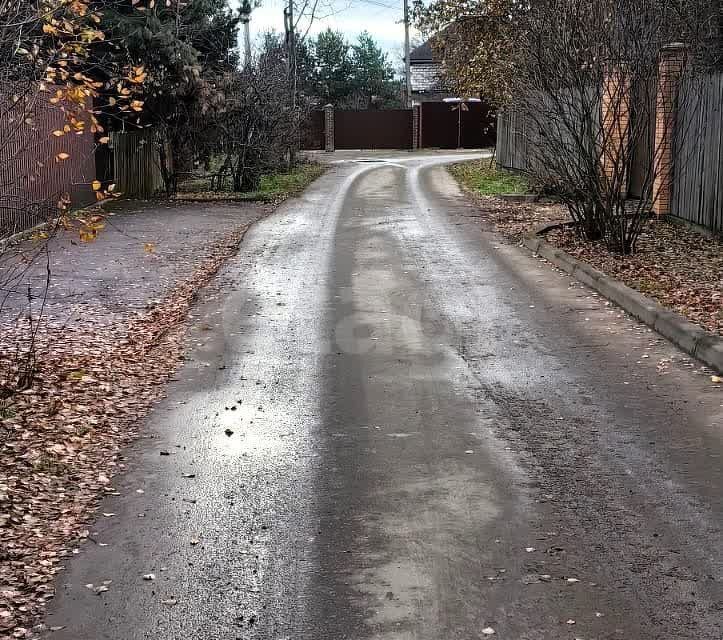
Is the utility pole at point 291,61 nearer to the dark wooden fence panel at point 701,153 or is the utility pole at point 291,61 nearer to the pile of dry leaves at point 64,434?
the dark wooden fence panel at point 701,153

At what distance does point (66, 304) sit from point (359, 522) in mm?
6979

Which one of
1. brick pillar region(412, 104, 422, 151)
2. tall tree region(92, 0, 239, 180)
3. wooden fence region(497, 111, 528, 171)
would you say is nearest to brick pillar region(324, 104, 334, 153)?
brick pillar region(412, 104, 422, 151)

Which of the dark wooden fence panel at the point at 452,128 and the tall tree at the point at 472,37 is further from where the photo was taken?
the dark wooden fence panel at the point at 452,128

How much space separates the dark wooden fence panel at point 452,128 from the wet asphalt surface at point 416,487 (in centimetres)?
4200

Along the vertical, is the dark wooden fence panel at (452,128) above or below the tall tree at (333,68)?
below

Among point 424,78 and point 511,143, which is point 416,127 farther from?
point 511,143

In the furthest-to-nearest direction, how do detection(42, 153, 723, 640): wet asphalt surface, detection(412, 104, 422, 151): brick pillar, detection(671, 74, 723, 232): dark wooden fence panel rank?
detection(412, 104, 422, 151): brick pillar
detection(671, 74, 723, 232): dark wooden fence panel
detection(42, 153, 723, 640): wet asphalt surface

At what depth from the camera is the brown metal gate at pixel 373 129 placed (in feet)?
173

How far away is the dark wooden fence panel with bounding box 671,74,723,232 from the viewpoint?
47.1 ft

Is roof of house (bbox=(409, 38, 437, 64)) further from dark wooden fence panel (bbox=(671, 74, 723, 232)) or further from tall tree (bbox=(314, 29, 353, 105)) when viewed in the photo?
dark wooden fence panel (bbox=(671, 74, 723, 232))

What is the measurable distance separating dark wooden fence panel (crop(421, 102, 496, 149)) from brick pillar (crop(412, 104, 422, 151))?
164 mm

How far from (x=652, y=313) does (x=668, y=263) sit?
336 centimetres

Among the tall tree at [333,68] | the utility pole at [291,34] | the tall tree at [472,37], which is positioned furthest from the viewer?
the tall tree at [333,68]

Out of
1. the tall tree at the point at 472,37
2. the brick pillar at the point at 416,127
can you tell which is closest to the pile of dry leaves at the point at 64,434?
the tall tree at the point at 472,37
